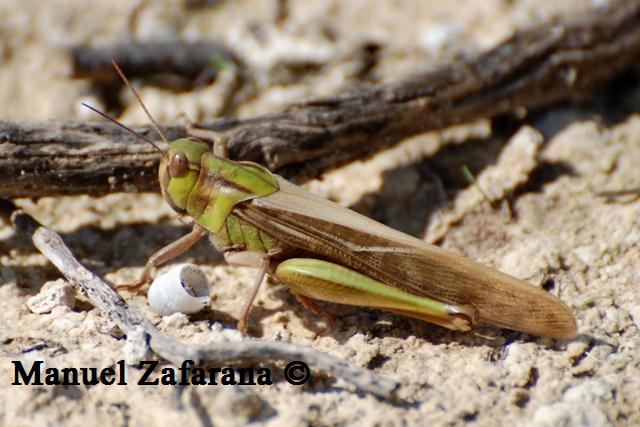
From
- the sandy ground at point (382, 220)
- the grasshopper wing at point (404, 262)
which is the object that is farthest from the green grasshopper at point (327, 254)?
the sandy ground at point (382, 220)

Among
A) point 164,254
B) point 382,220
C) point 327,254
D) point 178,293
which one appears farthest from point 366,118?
point 178,293

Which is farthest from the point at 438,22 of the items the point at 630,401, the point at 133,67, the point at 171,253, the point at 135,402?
the point at 135,402

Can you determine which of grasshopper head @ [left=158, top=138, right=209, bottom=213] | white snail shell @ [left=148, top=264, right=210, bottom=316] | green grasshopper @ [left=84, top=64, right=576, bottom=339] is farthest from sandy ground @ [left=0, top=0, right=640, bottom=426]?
grasshopper head @ [left=158, top=138, right=209, bottom=213]

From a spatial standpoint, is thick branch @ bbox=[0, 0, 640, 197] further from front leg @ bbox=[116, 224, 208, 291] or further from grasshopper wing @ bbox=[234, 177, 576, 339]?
grasshopper wing @ bbox=[234, 177, 576, 339]

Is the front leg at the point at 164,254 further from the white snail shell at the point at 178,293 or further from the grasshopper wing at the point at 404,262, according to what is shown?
the grasshopper wing at the point at 404,262

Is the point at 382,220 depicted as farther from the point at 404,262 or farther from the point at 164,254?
the point at 164,254

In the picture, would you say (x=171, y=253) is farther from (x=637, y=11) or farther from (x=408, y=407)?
(x=637, y=11)
